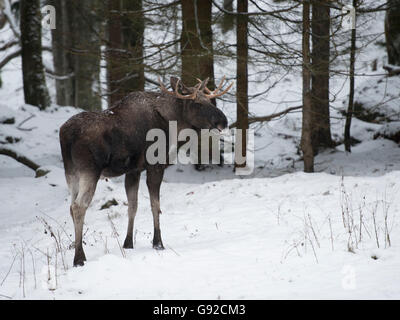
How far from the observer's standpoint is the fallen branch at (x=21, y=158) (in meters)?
13.6

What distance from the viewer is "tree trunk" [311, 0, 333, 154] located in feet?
32.5

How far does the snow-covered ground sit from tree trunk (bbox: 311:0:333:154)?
685mm

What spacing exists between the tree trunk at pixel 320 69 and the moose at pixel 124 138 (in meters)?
3.96

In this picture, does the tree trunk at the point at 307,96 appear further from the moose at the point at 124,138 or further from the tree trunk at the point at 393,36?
the tree trunk at the point at 393,36

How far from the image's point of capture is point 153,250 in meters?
6.30

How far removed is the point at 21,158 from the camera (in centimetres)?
1379

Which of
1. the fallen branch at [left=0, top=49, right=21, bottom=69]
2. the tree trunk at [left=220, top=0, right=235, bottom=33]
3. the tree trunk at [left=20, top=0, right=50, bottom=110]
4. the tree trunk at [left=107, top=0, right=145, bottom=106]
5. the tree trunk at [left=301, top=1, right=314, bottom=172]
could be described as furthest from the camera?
the fallen branch at [left=0, top=49, right=21, bottom=69]

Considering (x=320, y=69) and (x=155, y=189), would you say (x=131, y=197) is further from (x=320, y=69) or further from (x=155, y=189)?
(x=320, y=69)

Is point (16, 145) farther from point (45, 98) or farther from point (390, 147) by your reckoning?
point (390, 147)

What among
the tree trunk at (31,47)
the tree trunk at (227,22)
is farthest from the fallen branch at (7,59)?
the tree trunk at (227,22)

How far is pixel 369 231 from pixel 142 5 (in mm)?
8108

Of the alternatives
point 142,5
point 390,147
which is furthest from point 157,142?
point 390,147

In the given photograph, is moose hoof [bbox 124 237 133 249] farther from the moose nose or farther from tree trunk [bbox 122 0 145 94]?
tree trunk [bbox 122 0 145 94]

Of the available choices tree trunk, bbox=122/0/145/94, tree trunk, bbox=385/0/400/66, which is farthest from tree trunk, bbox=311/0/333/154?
tree trunk, bbox=122/0/145/94
